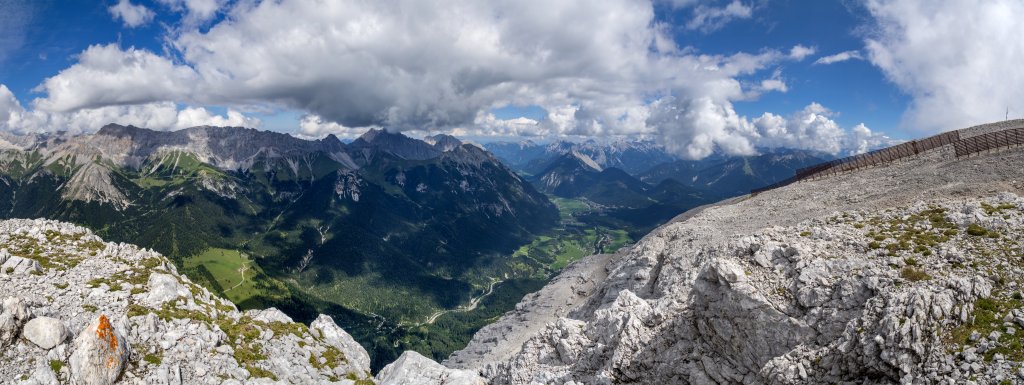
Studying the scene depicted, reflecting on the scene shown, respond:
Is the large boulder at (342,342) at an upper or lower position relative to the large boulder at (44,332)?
lower

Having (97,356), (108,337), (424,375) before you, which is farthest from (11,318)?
(424,375)

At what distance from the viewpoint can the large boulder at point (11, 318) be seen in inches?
890

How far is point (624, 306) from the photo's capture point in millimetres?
31953

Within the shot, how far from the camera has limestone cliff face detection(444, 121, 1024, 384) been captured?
16.1m

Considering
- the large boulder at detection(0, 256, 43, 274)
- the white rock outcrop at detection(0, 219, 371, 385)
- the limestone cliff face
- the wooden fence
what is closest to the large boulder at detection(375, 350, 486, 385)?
the white rock outcrop at detection(0, 219, 371, 385)

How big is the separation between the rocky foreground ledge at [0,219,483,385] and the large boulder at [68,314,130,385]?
0.17 ft

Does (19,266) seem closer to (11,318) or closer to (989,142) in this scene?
(11,318)

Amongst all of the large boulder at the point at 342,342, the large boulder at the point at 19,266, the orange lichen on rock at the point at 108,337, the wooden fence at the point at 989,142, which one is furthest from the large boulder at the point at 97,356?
the wooden fence at the point at 989,142

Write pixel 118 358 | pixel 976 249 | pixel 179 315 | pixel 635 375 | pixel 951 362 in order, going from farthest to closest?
1. pixel 179 315
2. pixel 635 375
3. pixel 118 358
4. pixel 976 249
5. pixel 951 362

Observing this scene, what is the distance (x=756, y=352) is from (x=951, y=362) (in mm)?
7894

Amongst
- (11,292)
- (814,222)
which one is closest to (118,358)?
(11,292)

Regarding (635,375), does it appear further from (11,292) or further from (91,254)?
(91,254)

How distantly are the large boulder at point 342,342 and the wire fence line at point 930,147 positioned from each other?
7526 centimetres

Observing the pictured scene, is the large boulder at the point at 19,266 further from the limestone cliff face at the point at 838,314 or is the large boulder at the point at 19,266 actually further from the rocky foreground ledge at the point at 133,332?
the limestone cliff face at the point at 838,314
